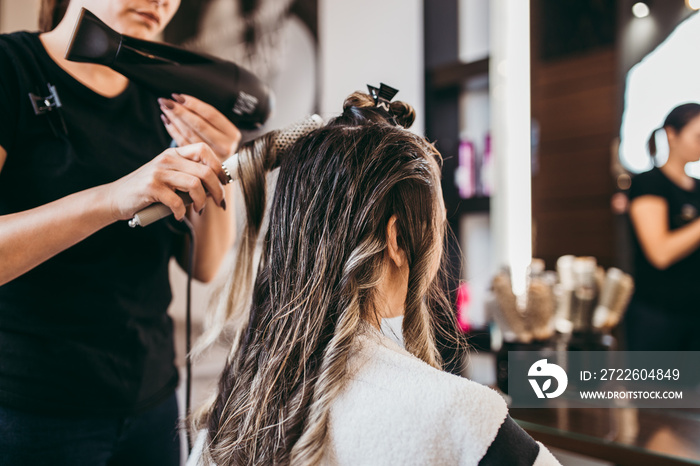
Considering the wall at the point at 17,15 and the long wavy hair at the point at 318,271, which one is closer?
the long wavy hair at the point at 318,271

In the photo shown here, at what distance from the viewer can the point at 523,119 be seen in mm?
1833

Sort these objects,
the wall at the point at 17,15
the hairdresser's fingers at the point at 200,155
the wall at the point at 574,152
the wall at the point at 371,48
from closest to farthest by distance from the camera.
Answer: the hairdresser's fingers at the point at 200,155, the wall at the point at 574,152, the wall at the point at 17,15, the wall at the point at 371,48

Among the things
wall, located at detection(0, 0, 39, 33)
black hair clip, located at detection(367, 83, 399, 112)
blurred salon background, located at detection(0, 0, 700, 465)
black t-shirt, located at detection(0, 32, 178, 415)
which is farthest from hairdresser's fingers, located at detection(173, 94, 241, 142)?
wall, located at detection(0, 0, 39, 33)

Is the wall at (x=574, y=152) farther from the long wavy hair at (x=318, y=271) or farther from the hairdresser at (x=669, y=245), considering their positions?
the long wavy hair at (x=318, y=271)

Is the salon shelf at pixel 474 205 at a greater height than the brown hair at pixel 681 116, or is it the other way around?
the brown hair at pixel 681 116

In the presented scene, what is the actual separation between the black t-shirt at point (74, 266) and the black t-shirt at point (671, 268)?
137 centimetres

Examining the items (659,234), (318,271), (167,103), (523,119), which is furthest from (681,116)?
(167,103)

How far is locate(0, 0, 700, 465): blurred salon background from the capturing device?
1.38 meters

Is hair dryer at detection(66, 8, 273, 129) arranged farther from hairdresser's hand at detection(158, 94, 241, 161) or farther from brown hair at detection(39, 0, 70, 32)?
brown hair at detection(39, 0, 70, 32)

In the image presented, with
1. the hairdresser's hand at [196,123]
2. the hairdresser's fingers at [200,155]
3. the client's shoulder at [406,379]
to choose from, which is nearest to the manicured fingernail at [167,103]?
the hairdresser's hand at [196,123]


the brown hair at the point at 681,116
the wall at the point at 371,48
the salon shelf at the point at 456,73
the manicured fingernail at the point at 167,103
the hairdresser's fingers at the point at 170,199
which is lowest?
the hairdresser's fingers at the point at 170,199

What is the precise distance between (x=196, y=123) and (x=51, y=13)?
12.9 inches

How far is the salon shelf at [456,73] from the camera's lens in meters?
1.90

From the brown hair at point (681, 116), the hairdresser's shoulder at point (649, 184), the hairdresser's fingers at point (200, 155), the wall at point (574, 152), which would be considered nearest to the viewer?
the hairdresser's fingers at point (200, 155)
